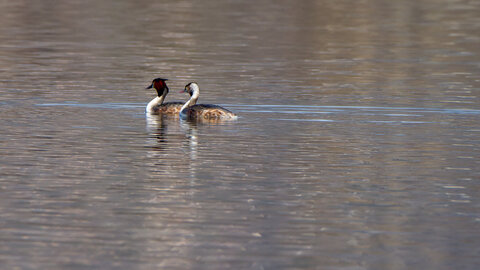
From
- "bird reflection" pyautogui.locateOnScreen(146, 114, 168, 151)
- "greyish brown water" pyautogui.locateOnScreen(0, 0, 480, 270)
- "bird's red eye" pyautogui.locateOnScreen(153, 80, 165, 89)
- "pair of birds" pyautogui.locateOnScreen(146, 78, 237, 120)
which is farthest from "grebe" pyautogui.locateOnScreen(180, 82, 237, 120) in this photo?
"bird's red eye" pyautogui.locateOnScreen(153, 80, 165, 89)

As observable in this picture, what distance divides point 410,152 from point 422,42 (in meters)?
24.6

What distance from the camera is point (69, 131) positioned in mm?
18766

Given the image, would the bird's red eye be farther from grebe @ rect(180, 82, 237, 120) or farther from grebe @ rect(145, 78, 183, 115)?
grebe @ rect(180, 82, 237, 120)

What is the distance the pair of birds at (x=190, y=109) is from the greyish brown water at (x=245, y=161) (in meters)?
0.32

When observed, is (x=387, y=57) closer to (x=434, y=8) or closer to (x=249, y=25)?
(x=249, y=25)

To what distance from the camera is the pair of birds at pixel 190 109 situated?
20.5m

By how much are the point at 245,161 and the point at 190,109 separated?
5.63 m

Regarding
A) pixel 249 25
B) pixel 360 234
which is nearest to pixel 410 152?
pixel 360 234

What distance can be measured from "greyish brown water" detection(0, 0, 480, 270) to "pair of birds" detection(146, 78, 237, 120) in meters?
0.32

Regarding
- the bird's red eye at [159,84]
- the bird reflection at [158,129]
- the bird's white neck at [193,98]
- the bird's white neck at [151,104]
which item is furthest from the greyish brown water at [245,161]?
the bird's white neck at [193,98]

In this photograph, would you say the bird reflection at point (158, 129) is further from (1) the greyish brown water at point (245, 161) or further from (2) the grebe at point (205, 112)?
(2) the grebe at point (205, 112)

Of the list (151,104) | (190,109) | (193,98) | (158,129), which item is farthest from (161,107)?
(158,129)

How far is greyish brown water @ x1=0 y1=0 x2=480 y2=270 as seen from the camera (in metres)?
11.0

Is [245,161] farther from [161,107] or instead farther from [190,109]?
[161,107]
